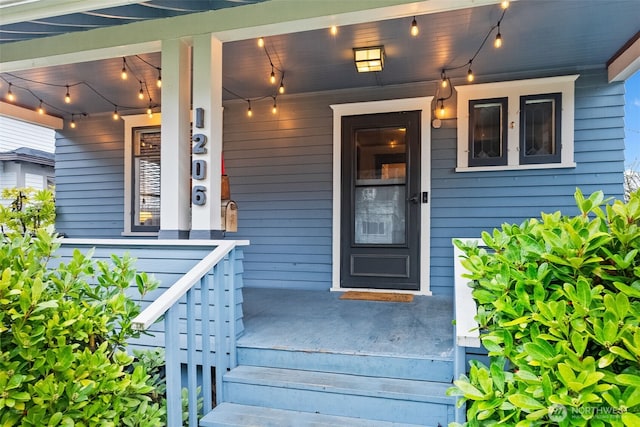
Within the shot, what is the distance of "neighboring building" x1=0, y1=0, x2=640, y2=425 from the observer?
2908mm

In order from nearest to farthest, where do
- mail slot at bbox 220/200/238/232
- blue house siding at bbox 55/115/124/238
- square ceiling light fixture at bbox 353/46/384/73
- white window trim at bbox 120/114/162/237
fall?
mail slot at bbox 220/200/238/232 → square ceiling light fixture at bbox 353/46/384/73 → white window trim at bbox 120/114/162/237 → blue house siding at bbox 55/115/124/238

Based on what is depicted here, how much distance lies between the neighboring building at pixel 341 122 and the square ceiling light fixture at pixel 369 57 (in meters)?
0.08

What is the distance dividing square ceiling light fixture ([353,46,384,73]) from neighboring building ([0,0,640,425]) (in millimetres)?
79

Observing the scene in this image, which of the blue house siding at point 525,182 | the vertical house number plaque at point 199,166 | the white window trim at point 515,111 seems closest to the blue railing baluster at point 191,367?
the vertical house number plaque at point 199,166

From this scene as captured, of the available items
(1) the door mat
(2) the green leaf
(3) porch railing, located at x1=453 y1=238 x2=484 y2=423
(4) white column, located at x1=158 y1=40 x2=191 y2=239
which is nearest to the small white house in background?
(4) white column, located at x1=158 y1=40 x2=191 y2=239

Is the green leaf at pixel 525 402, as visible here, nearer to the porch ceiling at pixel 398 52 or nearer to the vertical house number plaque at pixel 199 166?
the vertical house number plaque at pixel 199 166

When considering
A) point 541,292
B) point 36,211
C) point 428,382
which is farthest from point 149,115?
point 541,292

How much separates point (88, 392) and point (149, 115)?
14.9ft

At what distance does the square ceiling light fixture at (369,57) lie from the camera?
136 inches

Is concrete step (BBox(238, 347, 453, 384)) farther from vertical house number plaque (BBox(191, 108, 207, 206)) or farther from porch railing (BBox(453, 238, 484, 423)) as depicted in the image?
vertical house number plaque (BBox(191, 108, 207, 206))

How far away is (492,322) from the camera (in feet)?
4.81

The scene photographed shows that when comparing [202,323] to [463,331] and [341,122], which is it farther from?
[341,122]

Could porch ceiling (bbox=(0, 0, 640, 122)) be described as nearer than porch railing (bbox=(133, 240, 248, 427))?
No

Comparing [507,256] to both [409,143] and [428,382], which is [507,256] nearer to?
[428,382]
